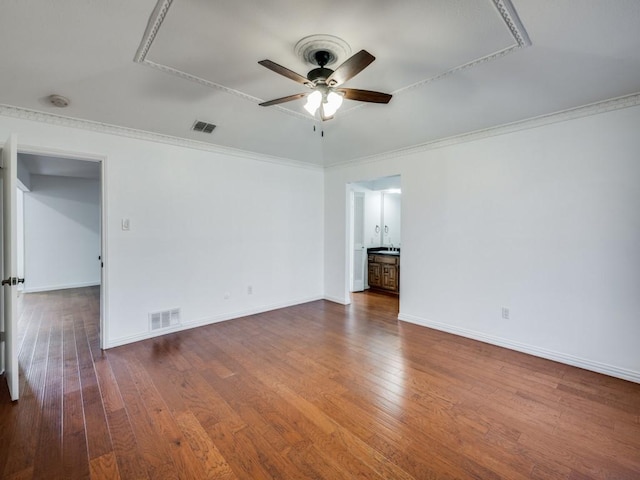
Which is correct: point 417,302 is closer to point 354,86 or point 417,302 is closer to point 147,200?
point 354,86

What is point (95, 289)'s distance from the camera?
270 inches

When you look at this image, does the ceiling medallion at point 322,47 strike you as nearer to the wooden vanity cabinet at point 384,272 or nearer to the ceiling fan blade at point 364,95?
the ceiling fan blade at point 364,95

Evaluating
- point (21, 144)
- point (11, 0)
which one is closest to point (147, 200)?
point (21, 144)

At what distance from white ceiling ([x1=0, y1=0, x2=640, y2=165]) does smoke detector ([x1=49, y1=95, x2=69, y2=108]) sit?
0.05 meters

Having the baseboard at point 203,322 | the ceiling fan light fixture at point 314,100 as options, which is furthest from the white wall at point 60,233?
the ceiling fan light fixture at point 314,100

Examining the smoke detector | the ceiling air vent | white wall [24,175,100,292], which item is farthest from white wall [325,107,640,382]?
white wall [24,175,100,292]

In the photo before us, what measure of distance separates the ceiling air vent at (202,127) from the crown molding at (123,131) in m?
0.29

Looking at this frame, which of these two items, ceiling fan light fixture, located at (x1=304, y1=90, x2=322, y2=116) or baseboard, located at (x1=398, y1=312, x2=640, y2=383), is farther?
baseboard, located at (x1=398, y1=312, x2=640, y2=383)

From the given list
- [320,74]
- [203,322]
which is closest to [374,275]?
[203,322]

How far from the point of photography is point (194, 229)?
4.09 m

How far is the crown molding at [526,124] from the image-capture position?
2.75 meters

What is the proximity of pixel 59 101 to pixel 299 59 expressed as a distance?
2353 millimetres

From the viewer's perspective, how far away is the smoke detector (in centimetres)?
282

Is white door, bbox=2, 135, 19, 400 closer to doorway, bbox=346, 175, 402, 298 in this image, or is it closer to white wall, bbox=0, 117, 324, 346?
white wall, bbox=0, 117, 324, 346
